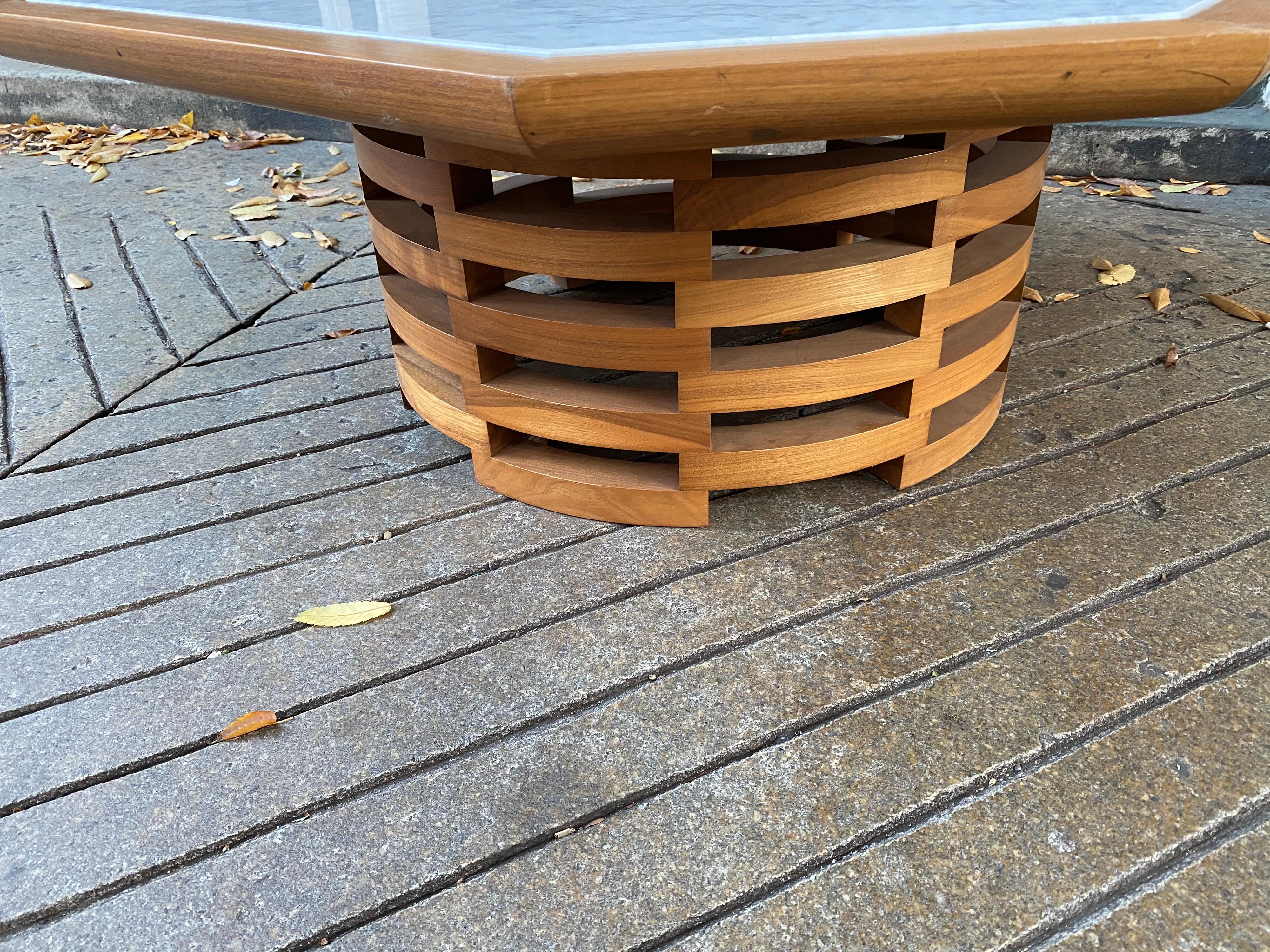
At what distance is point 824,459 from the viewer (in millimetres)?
1538

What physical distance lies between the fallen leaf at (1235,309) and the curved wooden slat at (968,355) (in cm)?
83

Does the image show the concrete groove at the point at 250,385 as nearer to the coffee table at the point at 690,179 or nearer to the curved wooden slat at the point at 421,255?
the coffee table at the point at 690,179

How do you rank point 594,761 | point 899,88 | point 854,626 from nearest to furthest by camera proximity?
1. point 899,88
2. point 594,761
3. point 854,626

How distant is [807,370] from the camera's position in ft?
4.72

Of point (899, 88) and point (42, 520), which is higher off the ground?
point (899, 88)

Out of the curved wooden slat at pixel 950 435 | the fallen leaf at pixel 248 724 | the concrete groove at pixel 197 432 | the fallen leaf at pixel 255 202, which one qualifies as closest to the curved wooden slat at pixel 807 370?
the curved wooden slat at pixel 950 435

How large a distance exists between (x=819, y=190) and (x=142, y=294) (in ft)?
6.76

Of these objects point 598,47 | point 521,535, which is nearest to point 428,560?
point 521,535

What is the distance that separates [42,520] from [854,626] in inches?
55.9

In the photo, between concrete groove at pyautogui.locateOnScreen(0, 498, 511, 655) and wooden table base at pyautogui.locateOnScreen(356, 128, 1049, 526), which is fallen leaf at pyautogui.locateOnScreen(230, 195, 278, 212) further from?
concrete groove at pyautogui.locateOnScreen(0, 498, 511, 655)

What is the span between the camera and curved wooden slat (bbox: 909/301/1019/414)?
1556mm

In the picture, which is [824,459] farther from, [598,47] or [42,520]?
[42,520]

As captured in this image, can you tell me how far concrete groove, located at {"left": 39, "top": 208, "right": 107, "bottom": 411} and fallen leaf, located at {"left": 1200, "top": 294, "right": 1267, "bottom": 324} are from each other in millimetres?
2588

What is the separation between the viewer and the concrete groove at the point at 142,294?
2.29m
